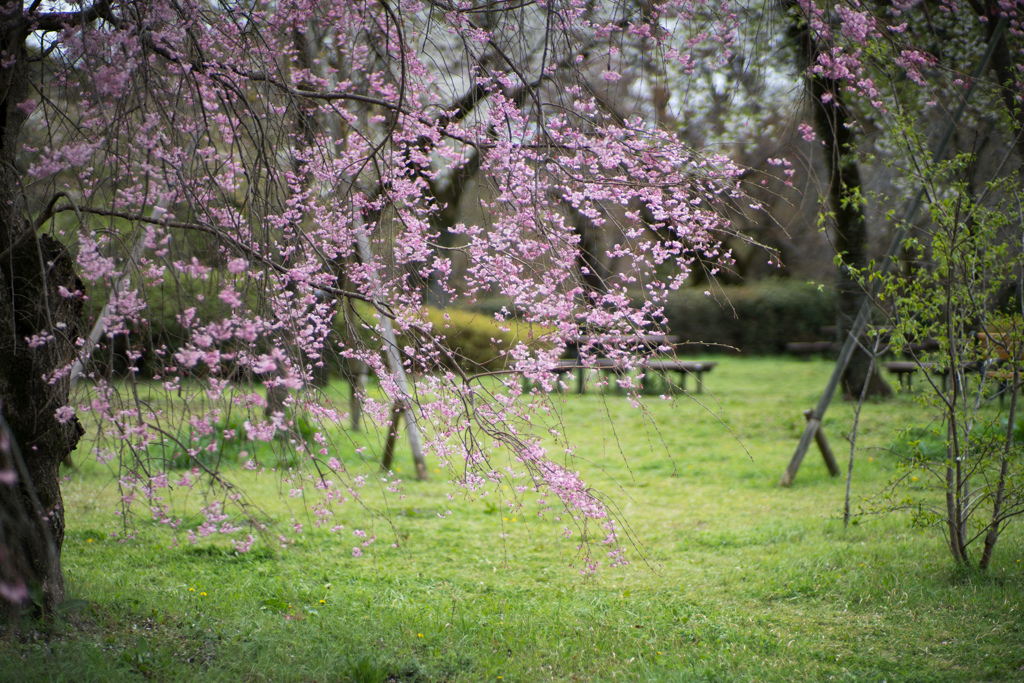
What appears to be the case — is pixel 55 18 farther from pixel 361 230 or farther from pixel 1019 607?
pixel 1019 607

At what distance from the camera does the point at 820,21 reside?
4.03 meters

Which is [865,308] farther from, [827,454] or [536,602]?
[536,602]

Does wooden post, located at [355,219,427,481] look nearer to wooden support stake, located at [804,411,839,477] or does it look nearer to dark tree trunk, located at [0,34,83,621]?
dark tree trunk, located at [0,34,83,621]

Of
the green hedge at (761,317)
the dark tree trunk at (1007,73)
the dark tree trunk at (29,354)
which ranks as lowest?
the dark tree trunk at (29,354)

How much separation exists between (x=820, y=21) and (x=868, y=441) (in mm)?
6098

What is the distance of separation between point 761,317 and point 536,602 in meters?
16.8

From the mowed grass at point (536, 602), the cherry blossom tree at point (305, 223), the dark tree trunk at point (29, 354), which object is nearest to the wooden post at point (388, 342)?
the cherry blossom tree at point (305, 223)

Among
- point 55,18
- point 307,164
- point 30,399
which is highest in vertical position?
point 55,18

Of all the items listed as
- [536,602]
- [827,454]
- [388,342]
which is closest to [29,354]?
[388,342]

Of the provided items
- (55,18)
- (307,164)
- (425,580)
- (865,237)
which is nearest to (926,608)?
(425,580)

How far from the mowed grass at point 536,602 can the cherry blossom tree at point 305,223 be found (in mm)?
495

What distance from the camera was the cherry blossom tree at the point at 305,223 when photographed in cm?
308

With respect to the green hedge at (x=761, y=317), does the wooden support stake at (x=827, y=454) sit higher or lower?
lower

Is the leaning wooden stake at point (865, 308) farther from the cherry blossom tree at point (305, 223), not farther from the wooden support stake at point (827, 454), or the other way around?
the cherry blossom tree at point (305, 223)
